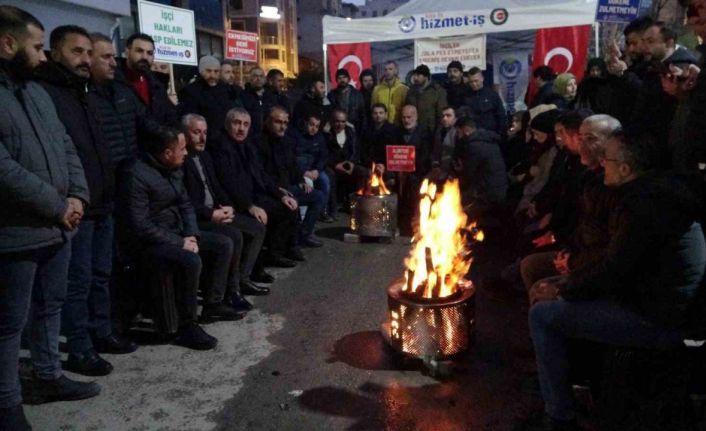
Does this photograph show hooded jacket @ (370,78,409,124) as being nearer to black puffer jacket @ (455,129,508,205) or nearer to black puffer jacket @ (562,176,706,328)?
black puffer jacket @ (455,129,508,205)

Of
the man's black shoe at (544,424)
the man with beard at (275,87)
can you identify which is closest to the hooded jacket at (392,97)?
the man with beard at (275,87)

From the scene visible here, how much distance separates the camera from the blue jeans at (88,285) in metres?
4.02

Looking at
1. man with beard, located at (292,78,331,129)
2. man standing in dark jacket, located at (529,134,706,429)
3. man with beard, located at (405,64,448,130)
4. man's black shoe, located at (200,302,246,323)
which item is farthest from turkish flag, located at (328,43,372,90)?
man standing in dark jacket, located at (529,134,706,429)

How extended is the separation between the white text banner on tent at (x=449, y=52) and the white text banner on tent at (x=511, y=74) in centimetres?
200

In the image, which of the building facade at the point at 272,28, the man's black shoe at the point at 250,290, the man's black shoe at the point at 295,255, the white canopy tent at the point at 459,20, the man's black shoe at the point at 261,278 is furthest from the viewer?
the building facade at the point at 272,28

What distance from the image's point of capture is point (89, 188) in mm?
3973

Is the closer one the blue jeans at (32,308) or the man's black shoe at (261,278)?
the blue jeans at (32,308)

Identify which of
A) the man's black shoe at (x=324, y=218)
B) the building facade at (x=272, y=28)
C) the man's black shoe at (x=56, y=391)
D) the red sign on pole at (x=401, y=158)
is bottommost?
the man's black shoe at (x=56, y=391)

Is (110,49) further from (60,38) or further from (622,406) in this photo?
(622,406)

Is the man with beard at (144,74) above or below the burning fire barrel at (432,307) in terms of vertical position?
above

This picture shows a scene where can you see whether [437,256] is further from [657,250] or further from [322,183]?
[322,183]

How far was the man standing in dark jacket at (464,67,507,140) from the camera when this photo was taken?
1012 cm

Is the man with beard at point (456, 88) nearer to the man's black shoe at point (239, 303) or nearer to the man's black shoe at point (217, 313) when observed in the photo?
the man's black shoe at point (239, 303)

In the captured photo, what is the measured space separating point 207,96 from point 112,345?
4330 millimetres
